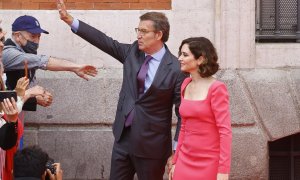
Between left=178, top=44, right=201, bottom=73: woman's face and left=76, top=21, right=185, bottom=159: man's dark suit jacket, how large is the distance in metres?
0.42

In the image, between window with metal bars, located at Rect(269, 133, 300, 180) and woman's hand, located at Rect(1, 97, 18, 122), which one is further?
window with metal bars, located at Rect(269, 133, 300, 180)

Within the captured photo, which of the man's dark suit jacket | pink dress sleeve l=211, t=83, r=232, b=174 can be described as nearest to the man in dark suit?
the man's dark suit jacket

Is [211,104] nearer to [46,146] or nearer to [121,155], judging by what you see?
[121,155]

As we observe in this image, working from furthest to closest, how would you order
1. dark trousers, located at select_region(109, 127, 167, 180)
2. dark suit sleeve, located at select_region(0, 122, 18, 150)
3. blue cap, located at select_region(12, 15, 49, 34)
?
1. blue cap, located at select_region(12, 15, 49, 34)
2. dark trousers, located at select_region(109, 127, 167, 180)
3. dark suit sleeve, located at select_region(0, 122, 18, 150)

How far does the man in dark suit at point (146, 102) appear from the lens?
7484 millimetres

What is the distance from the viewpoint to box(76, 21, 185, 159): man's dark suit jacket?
748cm

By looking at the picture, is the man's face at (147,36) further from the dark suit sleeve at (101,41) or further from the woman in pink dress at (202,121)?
the woman in pink dress at (202,121)

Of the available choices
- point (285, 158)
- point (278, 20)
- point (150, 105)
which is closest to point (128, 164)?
point (150, 105)

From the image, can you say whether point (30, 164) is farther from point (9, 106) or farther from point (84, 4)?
point (84, 4)

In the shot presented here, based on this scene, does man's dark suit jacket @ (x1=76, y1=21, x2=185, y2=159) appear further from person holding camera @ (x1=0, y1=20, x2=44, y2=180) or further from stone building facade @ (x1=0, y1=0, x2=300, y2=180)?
stone building facade @ (x1=0, y1=0, x2=300, y2=180)

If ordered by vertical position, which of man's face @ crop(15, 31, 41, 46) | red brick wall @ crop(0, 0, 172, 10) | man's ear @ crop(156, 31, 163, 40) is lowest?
man's face @ crop(15, 31, 41, 46)

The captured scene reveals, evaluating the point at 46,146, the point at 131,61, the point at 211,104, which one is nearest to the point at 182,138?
the point at 211,104

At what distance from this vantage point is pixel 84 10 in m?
9.51

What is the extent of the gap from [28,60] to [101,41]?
77 cm
